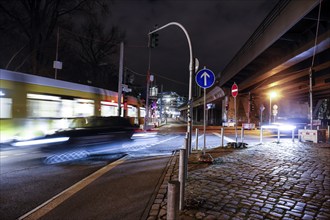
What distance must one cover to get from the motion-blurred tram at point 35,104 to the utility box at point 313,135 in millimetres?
14763

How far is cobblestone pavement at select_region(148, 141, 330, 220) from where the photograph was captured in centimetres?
421

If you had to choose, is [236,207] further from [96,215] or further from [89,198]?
[89,198]

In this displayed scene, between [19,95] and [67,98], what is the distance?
3.28 metres

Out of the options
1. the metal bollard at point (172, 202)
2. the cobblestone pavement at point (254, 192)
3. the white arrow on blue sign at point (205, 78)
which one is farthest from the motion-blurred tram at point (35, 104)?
the metal bollard at point (172, 202)

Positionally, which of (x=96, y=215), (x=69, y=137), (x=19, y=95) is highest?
(x=19, y=95)

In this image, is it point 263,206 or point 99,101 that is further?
point 99,101

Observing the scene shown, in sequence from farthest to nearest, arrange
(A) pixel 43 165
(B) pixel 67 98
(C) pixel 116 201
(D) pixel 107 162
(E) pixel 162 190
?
1. (B) pixel 67 98
2. (D) pixel 107 162
3. (A) pixel 43 165
4. (E) pixel 162 190
5. (C) pixel 116 201

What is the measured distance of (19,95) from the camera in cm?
1241

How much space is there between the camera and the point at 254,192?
531 centimetres

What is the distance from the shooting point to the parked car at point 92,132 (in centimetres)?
964

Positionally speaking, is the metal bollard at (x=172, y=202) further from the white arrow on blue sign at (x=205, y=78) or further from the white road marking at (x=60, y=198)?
the white arrow on blue sign at (x=205, y=78)

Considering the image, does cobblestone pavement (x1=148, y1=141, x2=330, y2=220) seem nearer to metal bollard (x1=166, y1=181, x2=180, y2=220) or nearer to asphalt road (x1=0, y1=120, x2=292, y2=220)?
asphalt road (x1=0, y1=120, x2=292, y2=220)

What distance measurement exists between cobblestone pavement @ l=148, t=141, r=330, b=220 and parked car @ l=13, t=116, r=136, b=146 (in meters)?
3.84

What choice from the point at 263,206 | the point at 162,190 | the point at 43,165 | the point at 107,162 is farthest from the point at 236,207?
the point at 43,165
